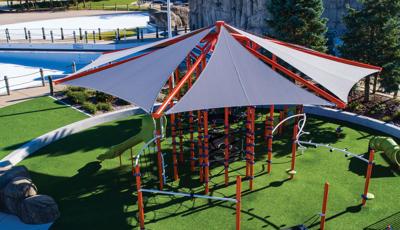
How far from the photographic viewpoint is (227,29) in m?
13.7

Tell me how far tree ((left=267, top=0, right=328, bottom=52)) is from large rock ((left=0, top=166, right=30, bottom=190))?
14912 mm

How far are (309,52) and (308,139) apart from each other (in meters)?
3.95

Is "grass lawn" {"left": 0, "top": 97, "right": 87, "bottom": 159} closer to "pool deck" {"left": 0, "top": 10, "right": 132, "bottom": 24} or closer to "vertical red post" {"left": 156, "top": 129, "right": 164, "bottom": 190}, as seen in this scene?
"vertical red post" {"left": 156, "top": 129, "right": 164, "bottom": 190}

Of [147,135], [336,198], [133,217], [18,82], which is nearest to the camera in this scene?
[133,217]

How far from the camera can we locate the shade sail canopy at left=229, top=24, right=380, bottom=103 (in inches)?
454

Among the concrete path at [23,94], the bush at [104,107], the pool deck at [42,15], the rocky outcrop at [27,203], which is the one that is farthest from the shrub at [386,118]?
the pool deck at [42,15]

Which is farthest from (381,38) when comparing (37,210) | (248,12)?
(248,12)

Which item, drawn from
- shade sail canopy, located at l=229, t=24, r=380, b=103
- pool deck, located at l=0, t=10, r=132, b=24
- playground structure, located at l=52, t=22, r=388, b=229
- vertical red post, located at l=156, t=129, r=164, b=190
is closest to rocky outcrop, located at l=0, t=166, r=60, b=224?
playground structure, located at l=52, t=22, r=388, b=229

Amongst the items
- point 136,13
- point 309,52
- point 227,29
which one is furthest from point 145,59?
point 136,13

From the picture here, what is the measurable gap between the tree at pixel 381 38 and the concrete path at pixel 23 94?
648 inches

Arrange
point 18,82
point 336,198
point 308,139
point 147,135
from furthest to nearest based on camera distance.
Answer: point 18,82 < point 308,139 < point 147,135 < point 336,198

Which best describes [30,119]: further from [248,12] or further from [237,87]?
[248,12]

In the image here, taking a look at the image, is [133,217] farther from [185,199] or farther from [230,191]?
[230,191]

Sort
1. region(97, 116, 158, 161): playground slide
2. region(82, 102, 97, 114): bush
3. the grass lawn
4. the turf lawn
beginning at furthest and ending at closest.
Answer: region(82, 102, 97, 114): bush, the grass lawn, region(97, 116, 158, 161): playground slide, the turf lawn
